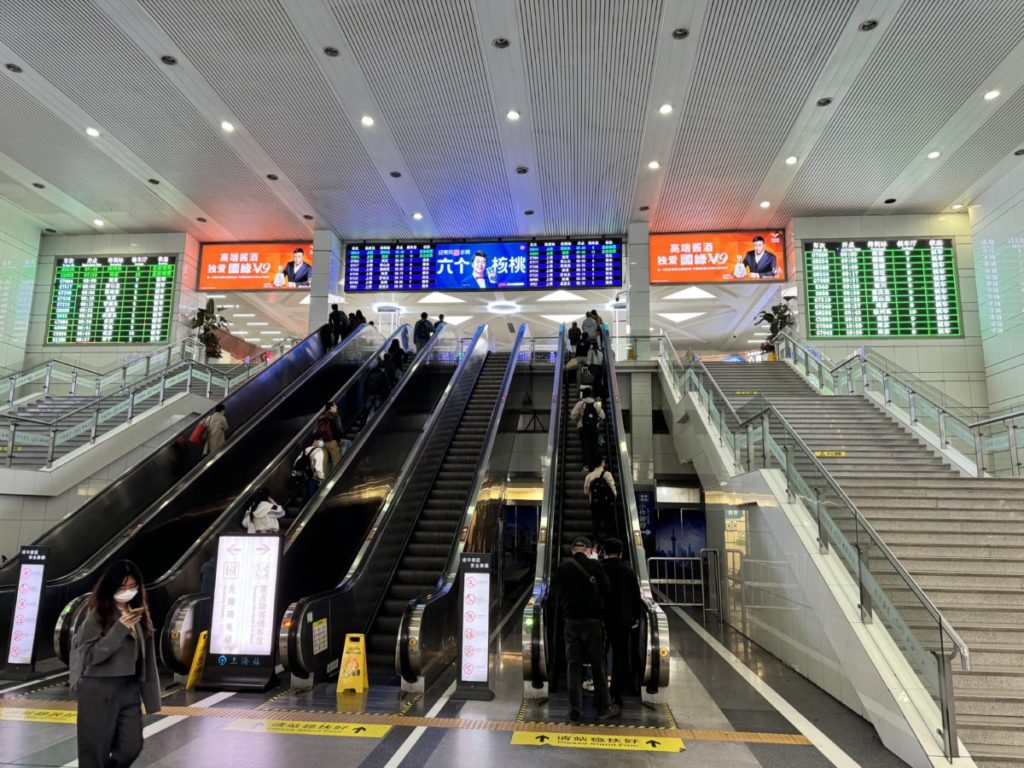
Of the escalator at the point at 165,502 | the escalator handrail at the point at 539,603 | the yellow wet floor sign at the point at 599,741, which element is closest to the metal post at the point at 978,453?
the escalator handrail at the point at 539,603

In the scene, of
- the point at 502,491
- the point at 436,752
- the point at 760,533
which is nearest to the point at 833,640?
the point at 760,533

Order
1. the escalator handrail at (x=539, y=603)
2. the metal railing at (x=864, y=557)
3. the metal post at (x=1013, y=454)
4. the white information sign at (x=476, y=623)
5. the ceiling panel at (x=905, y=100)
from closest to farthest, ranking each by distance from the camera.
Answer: the metal railing at (x=864, y=557)
the escalator handrail at (x=539, y=603)
the white information sign at (x=476, y=623)
the metal post at (x=1013, y=454)
the ceiling panel at (x=905, y=100)

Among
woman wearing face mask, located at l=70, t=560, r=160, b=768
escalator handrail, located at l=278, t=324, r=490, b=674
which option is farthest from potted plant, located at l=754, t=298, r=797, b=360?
woman wearing face mask, located at l=70, t=560, r=160, b=768

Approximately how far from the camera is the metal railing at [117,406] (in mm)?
11156

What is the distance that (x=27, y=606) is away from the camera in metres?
6.53

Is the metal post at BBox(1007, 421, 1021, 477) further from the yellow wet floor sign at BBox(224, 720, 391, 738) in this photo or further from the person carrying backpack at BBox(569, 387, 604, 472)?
the yellow wet floor sign at BBox(224, 720, 391, 738)

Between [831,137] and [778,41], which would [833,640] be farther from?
[831,137]

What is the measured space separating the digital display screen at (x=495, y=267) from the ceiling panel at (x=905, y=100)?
15.4 ft

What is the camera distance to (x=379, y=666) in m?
6.97

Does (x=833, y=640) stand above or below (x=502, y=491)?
below

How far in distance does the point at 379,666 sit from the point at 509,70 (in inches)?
372

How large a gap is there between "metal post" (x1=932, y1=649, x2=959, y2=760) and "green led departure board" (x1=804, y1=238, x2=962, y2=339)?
13206mm

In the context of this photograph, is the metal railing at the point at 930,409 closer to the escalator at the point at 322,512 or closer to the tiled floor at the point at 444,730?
the tiled floor at the point at 444,730

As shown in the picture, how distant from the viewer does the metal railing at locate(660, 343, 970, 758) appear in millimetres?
4473
